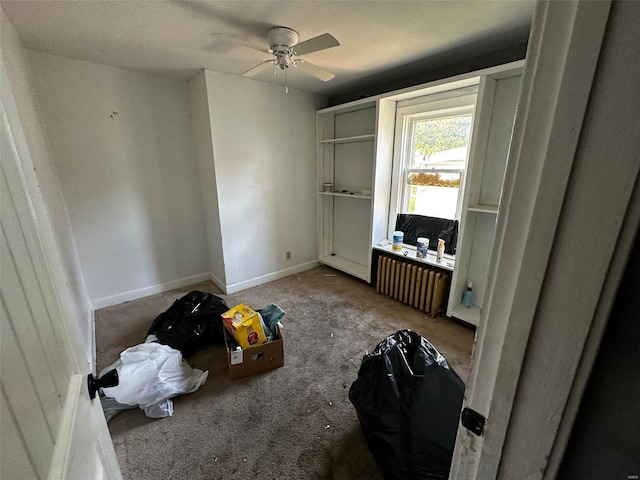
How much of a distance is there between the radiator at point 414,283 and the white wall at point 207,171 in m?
1.80

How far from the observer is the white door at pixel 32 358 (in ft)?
1.22

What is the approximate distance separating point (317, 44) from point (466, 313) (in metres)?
2.43

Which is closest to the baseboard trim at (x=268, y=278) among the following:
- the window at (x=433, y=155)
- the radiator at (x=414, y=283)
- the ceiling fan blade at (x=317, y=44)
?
the radiator at (x=414, y=283)

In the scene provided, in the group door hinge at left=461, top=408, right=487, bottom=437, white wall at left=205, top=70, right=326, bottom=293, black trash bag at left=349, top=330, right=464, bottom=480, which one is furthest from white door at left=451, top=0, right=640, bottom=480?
white wall at left=205, top=70, right=326, bottom=293

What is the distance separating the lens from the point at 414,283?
273cm

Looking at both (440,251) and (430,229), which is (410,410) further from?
(430,229)

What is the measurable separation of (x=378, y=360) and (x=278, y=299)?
1811mm

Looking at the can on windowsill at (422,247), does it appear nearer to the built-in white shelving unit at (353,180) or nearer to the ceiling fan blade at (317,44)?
the built-in white shelving unit at (353,180)

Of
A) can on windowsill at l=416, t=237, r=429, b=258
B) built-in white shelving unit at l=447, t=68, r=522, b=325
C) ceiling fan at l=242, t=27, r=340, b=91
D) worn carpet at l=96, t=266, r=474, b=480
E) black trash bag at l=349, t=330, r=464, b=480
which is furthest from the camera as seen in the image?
can on windowsill at l=416, t=237, r=429, b=258

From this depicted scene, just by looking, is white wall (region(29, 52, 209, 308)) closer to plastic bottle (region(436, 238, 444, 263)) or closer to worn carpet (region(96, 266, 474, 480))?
worn carpet (region(96, 266, 474, 480))

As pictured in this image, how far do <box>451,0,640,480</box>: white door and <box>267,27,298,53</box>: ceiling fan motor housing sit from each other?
1782 millimetres

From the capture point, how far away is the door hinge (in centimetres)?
55

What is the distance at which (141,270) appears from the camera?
298 cm

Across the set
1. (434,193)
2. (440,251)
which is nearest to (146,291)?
(440,251)
